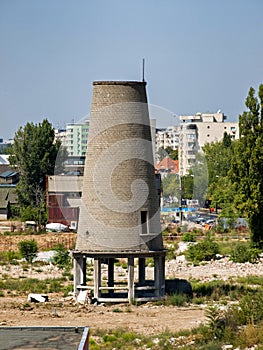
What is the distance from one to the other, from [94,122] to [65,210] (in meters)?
37.4

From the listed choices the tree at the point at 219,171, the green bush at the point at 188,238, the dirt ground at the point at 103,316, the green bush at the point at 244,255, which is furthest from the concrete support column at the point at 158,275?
the tree at the point at 219,171

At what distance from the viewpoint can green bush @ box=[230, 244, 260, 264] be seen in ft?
144

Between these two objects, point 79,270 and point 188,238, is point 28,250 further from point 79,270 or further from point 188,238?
point 79,270

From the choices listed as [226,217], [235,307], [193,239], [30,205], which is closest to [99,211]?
[235,307]

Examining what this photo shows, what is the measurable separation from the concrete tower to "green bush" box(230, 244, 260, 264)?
13072 millimetres

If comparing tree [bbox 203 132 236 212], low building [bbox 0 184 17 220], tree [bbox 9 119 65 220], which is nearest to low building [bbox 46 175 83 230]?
tree [bbox 9 119 65 220]

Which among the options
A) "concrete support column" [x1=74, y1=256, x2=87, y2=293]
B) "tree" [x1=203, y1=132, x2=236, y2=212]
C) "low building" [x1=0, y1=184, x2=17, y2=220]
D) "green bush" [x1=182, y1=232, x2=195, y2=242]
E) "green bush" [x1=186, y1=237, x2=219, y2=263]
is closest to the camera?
"concrete support column" [x1=74, y1=256, x2=87, y2=293]

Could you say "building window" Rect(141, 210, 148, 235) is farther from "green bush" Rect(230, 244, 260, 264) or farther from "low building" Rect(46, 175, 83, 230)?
"low building" Rect(46, 175, 83, 230)

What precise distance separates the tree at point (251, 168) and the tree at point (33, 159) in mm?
31060

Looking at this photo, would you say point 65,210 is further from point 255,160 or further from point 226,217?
point 255,160

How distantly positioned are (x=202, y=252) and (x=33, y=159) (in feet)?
124

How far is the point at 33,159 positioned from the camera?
81.3m

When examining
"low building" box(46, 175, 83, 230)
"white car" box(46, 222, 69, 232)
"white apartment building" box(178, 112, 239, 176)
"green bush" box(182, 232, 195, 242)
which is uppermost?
"white apartment building" box(178, 112, 239, 176)

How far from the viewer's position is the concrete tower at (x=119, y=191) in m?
30.4
